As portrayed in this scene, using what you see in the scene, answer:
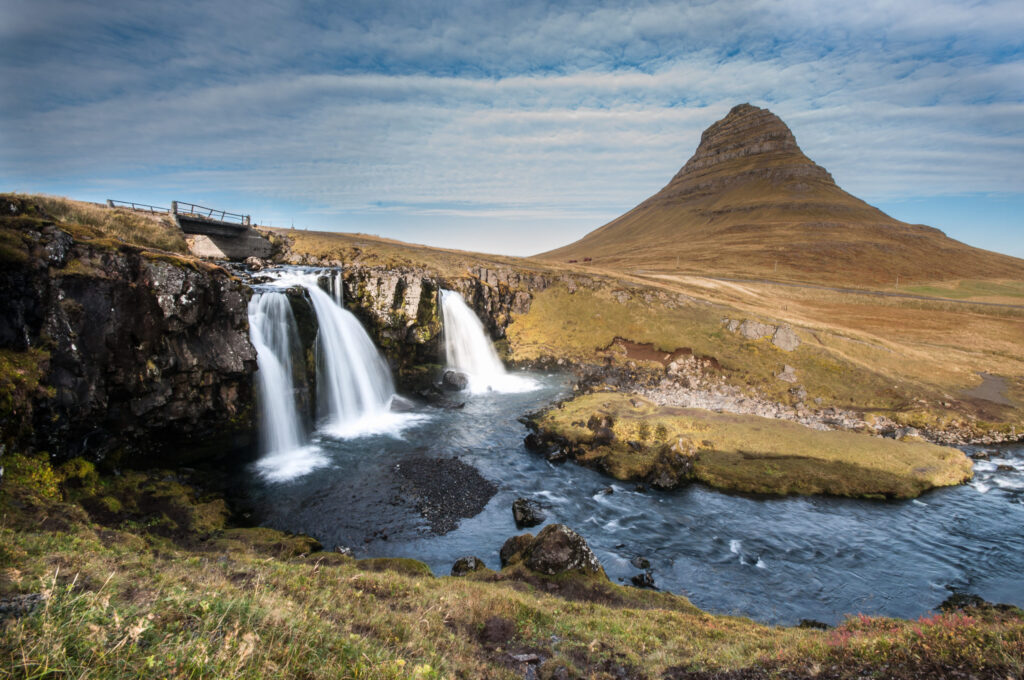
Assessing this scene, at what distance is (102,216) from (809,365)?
65514 mm

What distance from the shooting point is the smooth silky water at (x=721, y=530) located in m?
16.4

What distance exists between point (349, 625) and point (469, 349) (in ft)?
135

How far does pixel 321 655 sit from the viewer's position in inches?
219

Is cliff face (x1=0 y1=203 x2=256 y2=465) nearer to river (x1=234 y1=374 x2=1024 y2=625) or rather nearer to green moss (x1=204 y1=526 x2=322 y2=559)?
river (x1=234 y1=374 x2=1024 y2=625)

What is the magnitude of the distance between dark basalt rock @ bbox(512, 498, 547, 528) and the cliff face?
17180mm

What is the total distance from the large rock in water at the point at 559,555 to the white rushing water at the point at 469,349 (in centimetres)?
2745

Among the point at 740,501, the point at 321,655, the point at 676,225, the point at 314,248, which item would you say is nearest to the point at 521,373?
the point at 740,501

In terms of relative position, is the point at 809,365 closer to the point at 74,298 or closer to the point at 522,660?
the point at 522,660

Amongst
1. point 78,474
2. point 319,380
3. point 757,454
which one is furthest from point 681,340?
point 78,474

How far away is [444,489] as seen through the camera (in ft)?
74.8

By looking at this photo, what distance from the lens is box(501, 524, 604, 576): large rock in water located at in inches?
607

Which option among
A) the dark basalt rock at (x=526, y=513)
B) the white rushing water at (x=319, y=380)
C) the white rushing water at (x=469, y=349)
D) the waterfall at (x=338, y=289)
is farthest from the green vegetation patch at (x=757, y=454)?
the waterfall at (x=338, y=289)

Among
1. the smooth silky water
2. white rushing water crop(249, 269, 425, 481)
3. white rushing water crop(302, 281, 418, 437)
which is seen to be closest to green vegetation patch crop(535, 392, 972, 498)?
the smooth silky water

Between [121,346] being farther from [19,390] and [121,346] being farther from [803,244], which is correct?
[803,244]
